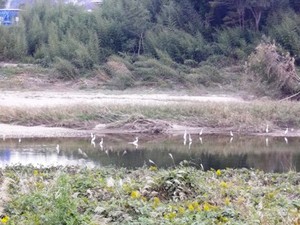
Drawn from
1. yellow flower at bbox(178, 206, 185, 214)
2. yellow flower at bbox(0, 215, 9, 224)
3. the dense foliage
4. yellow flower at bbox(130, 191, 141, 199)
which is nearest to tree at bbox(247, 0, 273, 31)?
the dense foliage

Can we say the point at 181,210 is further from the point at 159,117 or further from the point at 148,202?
the point at 159,117

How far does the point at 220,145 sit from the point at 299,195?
1104cm

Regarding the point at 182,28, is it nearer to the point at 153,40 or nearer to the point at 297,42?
the point at 153,40

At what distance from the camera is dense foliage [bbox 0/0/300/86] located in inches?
1166

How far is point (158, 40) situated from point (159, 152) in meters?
13.8

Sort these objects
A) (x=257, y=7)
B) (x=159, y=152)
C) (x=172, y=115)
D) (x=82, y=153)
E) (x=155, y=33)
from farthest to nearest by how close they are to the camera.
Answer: (x=155, y=33), (x=257, y=7), (x=172, y=115), (x=159, y=152), (x=82, y=153)

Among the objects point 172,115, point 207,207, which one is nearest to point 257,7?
point 172,115

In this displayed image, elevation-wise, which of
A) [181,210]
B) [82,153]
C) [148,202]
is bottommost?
[82,153]

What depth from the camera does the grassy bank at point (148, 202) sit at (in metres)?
6.19

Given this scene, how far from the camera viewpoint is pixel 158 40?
30656 millimetres

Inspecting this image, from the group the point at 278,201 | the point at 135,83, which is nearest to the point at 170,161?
the point at 278,201

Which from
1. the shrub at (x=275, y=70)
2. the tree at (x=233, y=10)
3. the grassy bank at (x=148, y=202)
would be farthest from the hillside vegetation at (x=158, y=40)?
the grassy bank at (x=148, y=202)

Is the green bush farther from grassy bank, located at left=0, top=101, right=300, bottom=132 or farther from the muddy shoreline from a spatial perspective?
the muddy shoreline

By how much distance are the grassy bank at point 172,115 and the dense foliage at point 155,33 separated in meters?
7.09
